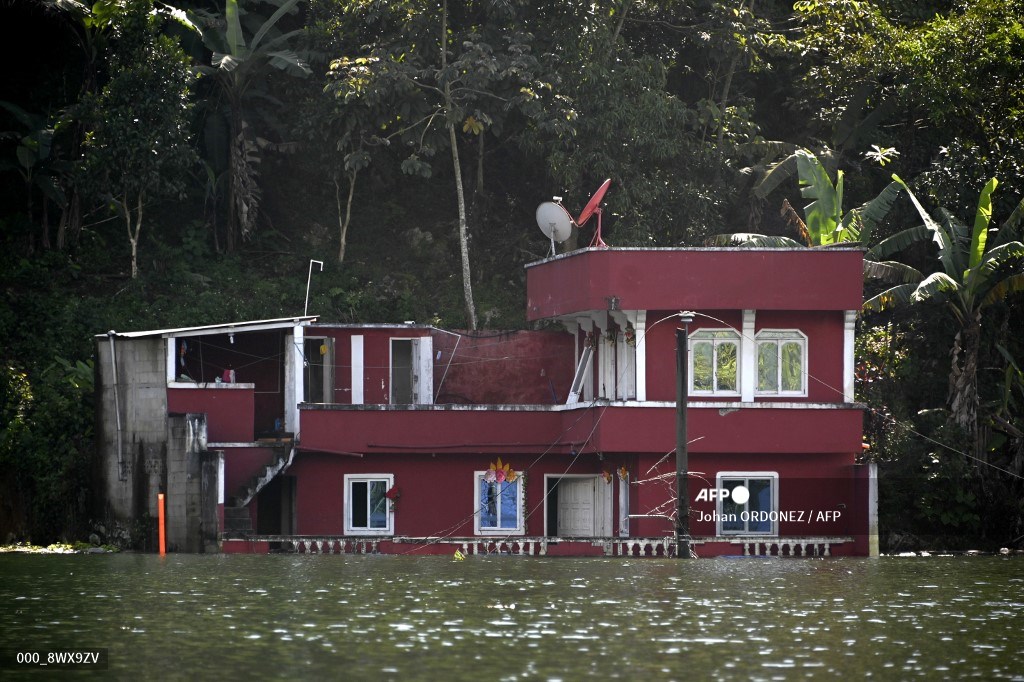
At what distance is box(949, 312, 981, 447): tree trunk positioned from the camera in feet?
149

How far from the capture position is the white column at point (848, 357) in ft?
139

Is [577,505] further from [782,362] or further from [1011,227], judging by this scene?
[1011,227]

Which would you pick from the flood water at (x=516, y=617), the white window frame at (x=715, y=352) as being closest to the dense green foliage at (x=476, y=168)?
the white window frame at (x=715, y=352)

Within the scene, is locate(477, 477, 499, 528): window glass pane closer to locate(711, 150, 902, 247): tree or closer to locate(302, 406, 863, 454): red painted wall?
locate(302, 406, 863, 454): red painted wall

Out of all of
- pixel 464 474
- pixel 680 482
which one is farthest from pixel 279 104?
pixel 680 482

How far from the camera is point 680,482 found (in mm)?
38938

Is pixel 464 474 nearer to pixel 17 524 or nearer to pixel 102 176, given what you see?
pixel 17 524

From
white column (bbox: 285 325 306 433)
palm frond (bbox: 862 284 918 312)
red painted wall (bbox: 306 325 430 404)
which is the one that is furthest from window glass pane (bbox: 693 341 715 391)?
white column (bbox: 285 325 306 433)

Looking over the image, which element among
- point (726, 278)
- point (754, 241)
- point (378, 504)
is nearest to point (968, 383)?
point (754, 241)

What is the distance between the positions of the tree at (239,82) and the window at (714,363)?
16248 mm

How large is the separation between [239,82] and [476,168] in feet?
29.9

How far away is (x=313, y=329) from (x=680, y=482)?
38.7 ft

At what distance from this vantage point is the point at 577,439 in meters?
43.2

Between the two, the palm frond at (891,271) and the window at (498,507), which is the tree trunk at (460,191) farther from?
the palm frond at (891,271)
